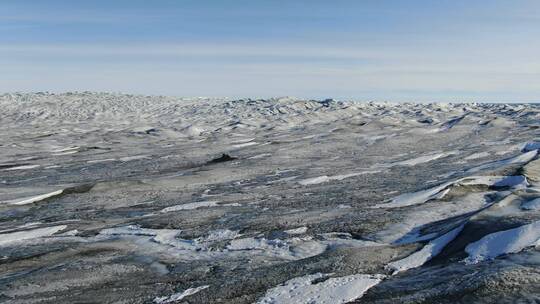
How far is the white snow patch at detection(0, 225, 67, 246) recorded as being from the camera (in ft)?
44.8

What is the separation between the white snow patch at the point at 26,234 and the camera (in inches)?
537

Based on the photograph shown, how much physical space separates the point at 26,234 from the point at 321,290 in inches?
357

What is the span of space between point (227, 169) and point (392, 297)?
20120mm

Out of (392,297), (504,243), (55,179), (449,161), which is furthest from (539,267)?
(55,179)

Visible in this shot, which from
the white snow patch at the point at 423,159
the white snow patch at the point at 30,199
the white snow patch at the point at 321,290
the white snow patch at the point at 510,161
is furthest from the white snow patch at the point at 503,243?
the white snow patch at the point at 423,159

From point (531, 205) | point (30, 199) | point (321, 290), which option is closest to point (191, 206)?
point (30, 199)

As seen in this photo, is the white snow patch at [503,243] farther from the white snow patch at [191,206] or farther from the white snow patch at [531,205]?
the white snow patch at [191,206]

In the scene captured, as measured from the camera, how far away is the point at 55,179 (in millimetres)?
27641

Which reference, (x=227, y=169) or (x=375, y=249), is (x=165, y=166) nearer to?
(x=227, y=169)

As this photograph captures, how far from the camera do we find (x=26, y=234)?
14242 mm

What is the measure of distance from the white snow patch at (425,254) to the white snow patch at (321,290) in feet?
2.34

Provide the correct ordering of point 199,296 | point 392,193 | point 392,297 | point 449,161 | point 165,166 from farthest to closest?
point 165,166 < point 449,161 < point 392,193 < point 199,296 < point 392,297

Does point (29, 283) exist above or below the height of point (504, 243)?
below

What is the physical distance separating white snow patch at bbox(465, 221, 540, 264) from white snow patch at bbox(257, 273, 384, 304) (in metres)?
1.60
